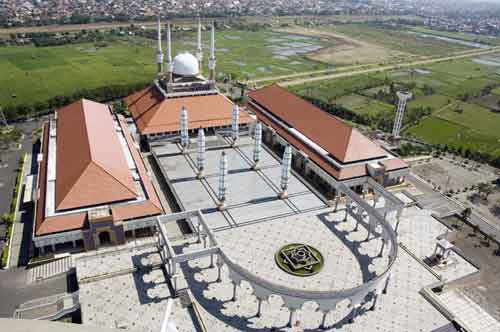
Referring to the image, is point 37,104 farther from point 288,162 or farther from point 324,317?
point 324,317

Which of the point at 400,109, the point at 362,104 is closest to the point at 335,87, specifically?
the point at 362,104

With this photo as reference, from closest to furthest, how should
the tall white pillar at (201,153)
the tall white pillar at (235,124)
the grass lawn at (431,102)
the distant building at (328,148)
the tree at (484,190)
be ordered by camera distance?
the tall white pillar at (201,153)
the distant building at (328,148)
the tree at (484,190)
the tall white pillar at (235,124)
the grass lawn at (431,102)

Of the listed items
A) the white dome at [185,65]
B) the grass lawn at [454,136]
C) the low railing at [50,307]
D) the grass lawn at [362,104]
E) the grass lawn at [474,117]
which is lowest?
the low railing at [50,307]

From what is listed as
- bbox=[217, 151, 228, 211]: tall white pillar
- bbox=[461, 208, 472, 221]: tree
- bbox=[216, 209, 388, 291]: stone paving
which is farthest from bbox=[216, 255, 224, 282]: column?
bbox=[461, 208, 472, 221]: tree

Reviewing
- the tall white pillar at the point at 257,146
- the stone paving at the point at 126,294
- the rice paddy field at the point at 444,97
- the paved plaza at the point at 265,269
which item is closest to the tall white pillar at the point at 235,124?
the tall white pillar at the point at 257,146

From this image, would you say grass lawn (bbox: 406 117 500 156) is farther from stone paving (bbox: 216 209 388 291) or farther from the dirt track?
stone paving (bbox: 216 209 388 291)

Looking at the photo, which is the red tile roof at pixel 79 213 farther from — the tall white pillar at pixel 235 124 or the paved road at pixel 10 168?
the tall white pillar at pixel 235 124
